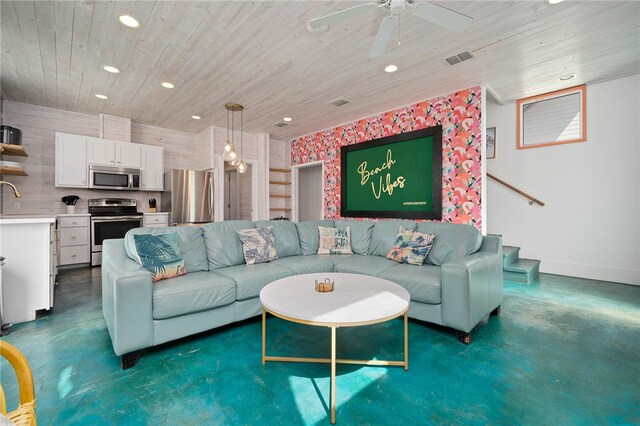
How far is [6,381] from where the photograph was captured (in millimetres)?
1719

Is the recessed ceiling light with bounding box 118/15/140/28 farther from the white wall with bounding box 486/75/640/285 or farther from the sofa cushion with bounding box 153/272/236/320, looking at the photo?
the white wall with bounding box 486/75/640/285

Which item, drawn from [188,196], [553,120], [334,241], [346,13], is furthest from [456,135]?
[188,196]

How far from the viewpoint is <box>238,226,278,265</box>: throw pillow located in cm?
296

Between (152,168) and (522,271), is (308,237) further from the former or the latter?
(152,168)

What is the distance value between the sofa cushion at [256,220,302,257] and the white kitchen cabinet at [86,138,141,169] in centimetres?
362

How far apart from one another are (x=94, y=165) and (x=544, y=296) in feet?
22.9

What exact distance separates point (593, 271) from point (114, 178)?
7862mm

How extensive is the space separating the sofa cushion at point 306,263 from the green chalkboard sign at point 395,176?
6.96 feet

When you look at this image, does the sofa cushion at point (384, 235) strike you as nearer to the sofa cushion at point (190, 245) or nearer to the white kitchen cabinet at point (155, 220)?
the sofa cushion at point (190, 245)

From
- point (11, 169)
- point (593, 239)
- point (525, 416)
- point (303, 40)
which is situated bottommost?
point (525, 416)

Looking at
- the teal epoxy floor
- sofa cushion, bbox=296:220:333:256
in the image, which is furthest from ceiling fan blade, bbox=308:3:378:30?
the teal epoxy floor

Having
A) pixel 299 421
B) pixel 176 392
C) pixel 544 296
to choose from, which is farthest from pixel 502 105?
pixel 176 392

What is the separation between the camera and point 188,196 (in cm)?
565

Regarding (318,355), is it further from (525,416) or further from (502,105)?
(502,105)
